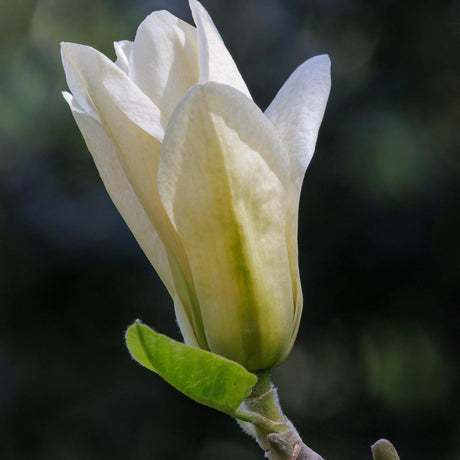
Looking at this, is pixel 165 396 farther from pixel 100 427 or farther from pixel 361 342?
pixel 361 342

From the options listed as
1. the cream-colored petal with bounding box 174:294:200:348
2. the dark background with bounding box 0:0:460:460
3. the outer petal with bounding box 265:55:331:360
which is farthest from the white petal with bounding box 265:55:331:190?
the dark background with bounding box 0:0:460:460

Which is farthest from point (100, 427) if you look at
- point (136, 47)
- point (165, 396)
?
point (136, 47)

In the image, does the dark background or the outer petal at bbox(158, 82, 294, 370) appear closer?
the outer petal at bbox(158, 82, 294, 370)

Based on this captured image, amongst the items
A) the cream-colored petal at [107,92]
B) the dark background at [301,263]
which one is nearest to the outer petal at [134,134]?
the cream-colored petal at [107,92]

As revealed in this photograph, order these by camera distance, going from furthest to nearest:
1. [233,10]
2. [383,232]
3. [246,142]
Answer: [233,10], [383,232], [246,142]

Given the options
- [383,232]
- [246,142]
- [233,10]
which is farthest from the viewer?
[233,10]

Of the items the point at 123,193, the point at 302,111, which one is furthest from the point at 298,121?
the point at 123,193

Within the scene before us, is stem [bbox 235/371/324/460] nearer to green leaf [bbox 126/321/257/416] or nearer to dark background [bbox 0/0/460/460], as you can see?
green leaf [bbox 126/321/257/416]
